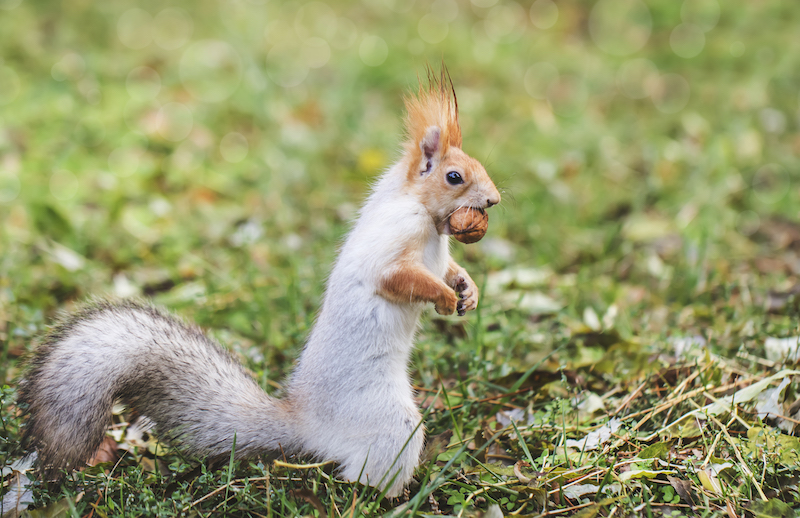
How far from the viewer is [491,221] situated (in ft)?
12.7

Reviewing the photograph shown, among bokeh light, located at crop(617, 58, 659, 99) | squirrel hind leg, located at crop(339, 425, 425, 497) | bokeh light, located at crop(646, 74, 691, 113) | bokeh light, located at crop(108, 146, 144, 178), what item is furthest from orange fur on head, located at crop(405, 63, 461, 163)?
bokeh light, located at crop(617, 58, 659, 99)

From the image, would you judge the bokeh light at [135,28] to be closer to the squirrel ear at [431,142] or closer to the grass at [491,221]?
the grass at [491,221]

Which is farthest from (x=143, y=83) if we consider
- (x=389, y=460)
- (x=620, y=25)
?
(x=620, y=25)

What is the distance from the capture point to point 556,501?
73.5 inches

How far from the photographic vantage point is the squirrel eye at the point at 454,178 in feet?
6.65

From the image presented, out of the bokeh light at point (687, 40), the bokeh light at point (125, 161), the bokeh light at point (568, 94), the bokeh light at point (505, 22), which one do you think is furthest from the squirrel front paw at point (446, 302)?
the bokeh light at point (687, 40)

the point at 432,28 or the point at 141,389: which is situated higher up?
the point at 432,28

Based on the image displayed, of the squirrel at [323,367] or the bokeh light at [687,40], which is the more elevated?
the bokeh light at [687,40]

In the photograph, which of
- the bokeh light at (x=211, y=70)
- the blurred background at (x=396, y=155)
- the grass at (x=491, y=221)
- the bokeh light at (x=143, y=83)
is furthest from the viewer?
the bokeh light at (x=211, y=70)

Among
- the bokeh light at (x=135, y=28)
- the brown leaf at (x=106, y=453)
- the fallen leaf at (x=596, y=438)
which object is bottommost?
the brown leaf at (x=106, y=453)

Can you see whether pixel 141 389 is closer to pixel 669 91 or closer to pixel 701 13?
pixel 669 91

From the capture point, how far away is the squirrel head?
203 cm

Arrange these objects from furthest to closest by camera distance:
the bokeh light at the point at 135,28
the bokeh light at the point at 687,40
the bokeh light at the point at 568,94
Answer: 1. the bokeh light at the point at 687,40
2. the bokeh light at the point at 135,28
3. the bokeh light at the point at 568,94

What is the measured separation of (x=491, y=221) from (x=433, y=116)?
6.04 ft
